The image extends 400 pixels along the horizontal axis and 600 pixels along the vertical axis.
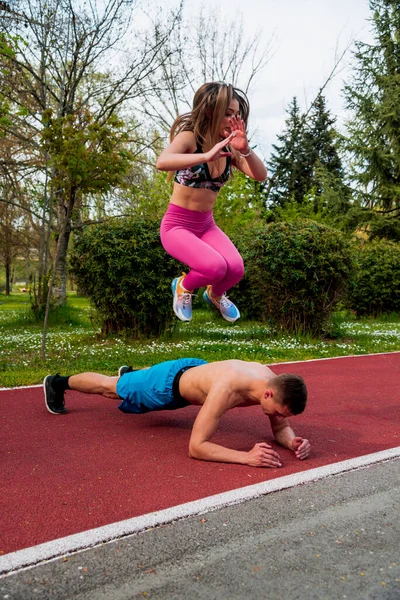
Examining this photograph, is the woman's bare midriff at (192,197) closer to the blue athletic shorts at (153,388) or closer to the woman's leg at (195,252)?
the woman's leg at (195,252)

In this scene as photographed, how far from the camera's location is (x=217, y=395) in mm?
4691

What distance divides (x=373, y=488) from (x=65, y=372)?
5832mm

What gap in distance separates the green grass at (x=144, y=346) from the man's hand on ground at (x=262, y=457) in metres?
4.43

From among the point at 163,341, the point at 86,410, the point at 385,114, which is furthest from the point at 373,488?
the point at 385,114

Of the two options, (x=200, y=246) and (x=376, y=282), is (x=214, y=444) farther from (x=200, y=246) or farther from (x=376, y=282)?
(x=376, y=282)

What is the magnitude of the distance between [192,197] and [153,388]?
6.24 ft

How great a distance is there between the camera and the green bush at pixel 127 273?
12.5 metres

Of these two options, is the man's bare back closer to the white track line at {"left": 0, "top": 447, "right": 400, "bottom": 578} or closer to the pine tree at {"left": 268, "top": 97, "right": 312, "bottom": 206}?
the white track line at {"left": 0, "top": 447, "right": 400, "bottom": 578}

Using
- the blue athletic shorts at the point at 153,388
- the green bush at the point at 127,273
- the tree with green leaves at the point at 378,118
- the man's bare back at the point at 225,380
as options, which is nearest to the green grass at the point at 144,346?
the green bush at the point at 127,273

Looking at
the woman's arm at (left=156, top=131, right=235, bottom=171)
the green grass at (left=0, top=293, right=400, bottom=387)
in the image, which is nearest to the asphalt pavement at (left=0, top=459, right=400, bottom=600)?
the woman's arm at (left=156, top=131, right=235, bottom=171)

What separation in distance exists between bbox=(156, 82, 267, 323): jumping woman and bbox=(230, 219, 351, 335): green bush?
28.0ft

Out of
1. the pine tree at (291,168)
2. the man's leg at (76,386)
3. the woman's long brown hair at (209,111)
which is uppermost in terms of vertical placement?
the pine tree at (291,168)

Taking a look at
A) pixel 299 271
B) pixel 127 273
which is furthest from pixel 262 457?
pixel 299 271

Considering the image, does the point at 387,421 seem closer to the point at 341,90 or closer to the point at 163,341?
the point at 163,341
